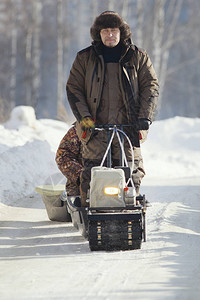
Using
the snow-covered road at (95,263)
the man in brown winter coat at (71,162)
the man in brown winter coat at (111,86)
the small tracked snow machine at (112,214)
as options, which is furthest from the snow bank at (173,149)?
the small tracked snow machine at (112,214)

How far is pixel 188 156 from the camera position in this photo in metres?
14.6

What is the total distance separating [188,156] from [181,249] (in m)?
9.55

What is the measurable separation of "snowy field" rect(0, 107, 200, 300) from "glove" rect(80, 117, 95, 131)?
103cm

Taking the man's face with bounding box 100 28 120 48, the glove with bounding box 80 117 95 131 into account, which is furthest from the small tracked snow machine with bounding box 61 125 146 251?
the man's face with bounding box 100 28 120 48

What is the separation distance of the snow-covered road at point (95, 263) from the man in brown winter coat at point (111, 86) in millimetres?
627

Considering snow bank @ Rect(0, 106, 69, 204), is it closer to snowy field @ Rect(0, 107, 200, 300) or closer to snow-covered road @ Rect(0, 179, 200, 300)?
snowy field @ Rect(0, 107, 200, 300)

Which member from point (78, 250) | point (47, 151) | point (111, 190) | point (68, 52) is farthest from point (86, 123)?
point (68, 52)

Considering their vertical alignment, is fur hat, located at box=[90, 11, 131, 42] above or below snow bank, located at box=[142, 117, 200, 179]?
above

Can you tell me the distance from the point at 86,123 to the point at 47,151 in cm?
614

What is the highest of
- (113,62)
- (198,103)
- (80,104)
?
(113,62)

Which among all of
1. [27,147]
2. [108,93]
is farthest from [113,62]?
[27,147]

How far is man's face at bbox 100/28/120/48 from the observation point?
5645mm

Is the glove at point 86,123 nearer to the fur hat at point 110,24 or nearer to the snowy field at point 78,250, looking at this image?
the fur hat at point 110,24

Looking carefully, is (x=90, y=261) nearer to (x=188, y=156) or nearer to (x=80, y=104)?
(x=80, y=104)
